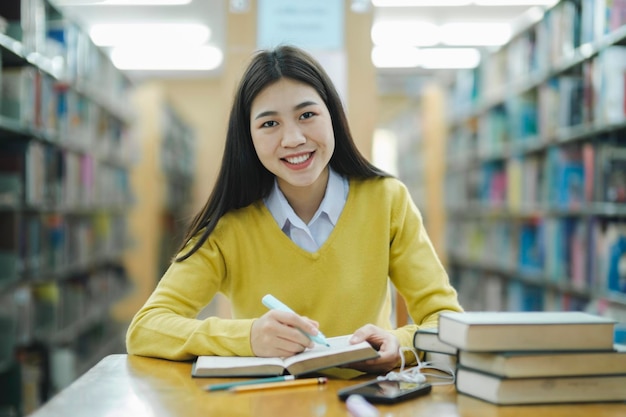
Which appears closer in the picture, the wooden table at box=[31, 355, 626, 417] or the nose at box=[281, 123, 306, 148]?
the wooden table at box=[31, 355, 626, 417]

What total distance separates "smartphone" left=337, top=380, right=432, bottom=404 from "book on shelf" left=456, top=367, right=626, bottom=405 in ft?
0.22

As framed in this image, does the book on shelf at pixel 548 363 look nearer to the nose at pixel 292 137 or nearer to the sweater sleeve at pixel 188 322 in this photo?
the sweater sleeve at pixel 188 322

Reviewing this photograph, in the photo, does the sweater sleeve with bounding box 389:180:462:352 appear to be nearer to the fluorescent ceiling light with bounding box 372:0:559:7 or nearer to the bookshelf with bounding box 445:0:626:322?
the bookshelf with bounding box 445:0:626:322

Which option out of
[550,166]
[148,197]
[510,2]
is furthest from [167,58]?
[550,166]

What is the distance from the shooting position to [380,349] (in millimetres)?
1129

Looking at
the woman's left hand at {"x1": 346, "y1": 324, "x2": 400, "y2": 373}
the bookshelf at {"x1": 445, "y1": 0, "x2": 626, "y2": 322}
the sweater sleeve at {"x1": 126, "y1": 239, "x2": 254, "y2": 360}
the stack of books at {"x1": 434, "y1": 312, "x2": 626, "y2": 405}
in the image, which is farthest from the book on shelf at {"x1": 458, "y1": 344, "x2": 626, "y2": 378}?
the bookshelf at {"x1": 445, "y1": 0, "x2": 626, "y2": 322}

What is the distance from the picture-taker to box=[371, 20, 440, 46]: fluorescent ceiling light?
23.5 feet

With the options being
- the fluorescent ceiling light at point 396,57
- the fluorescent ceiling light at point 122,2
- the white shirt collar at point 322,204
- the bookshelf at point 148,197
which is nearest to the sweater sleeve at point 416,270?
the white shirt collar at point 322,204

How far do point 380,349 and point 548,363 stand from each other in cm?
28

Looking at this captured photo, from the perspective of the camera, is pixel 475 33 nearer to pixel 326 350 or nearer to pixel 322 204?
pixel 322 204

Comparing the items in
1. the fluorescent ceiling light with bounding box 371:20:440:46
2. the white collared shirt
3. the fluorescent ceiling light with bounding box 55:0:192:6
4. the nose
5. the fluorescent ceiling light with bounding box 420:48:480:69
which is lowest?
the white collared shirt

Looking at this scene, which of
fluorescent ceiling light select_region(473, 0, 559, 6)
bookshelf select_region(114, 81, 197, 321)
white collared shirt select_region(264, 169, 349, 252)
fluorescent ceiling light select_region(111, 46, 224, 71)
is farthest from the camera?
fluorescent ceiling light select_region(111, 46, 224, 71)

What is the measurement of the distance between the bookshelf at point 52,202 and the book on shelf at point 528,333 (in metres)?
2.53

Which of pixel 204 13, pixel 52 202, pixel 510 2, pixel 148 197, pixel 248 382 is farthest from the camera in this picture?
pixel 204 13
